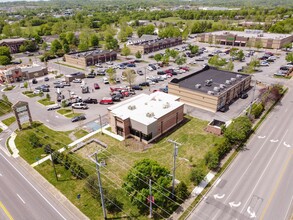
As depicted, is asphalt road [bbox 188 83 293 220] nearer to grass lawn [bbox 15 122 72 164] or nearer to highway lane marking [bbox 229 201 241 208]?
highway lane marking [bbox 229 201 241 208]

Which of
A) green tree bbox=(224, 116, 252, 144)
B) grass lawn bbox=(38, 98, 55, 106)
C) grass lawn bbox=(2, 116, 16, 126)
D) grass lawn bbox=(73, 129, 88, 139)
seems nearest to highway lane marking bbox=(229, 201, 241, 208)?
green tree bbox=(224, 116, 252, 144)

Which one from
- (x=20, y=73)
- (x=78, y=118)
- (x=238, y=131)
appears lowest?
(x=78, y=118)

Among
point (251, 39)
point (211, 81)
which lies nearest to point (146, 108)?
point (211, 81)

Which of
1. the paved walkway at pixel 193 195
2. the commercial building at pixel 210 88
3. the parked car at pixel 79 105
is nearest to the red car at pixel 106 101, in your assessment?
the parked car at pixel 79 105

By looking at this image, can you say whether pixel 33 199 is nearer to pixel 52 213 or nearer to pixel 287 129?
pixel 52 213

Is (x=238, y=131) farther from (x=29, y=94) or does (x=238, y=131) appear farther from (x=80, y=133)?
(x=29, y=94)

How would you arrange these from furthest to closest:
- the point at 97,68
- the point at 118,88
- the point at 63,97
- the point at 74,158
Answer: the point at 97,68 → the point at 118,88 → the point at 63,97 → the point at 74,158

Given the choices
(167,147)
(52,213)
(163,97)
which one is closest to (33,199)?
(52,213)
